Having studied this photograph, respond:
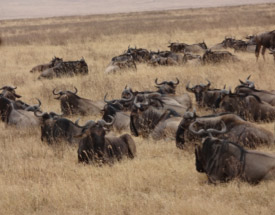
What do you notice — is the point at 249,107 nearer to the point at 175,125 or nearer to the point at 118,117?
the point at 175,125

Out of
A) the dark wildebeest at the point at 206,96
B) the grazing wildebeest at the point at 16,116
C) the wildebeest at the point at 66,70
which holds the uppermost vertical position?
the dark wildebeest at the point at 206,96

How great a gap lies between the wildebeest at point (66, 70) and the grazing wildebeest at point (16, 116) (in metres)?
6.22

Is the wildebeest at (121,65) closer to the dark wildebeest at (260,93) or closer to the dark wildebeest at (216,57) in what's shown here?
the dark wildebeest at (216,57)

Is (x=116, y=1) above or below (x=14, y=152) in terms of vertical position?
below

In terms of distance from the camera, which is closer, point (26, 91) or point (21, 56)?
point (26, 91)

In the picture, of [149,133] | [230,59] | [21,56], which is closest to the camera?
[149,133]

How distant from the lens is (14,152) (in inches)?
392

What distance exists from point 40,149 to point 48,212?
3.43 metres

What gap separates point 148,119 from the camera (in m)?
11.3

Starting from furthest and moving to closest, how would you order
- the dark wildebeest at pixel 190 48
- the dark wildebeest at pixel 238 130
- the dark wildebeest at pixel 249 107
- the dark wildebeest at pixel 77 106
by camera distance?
1. the dark wildebeest at pixel 190 48
2. the dark wildebeest at pixel 77 106
3. the dark wildebeest at pixel 249 107
4. the dark wildebeest at pixel 238 130

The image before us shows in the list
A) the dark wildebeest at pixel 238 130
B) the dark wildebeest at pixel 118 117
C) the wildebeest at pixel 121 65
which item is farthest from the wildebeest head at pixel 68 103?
the wildebeest at pixel 121 65

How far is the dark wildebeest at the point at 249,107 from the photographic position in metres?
11.1

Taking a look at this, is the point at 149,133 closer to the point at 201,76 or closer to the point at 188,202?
the point at 188,202

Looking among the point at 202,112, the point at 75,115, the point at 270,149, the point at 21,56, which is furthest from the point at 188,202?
the point at 21,56
